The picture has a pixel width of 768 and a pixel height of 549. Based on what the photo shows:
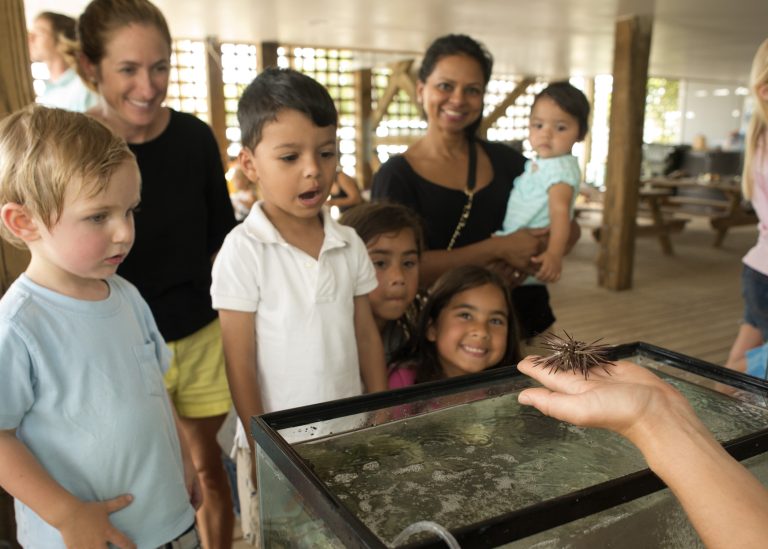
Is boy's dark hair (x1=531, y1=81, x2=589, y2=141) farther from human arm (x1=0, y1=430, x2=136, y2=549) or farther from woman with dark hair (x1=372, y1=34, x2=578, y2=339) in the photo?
human arm (x1=0, y1=430, x2=136, y2=549)

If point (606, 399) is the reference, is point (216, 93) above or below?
above

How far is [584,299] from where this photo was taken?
5.37 meters

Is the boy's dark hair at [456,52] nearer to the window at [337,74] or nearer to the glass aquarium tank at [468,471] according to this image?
the glass aquarium tank at [468,471]

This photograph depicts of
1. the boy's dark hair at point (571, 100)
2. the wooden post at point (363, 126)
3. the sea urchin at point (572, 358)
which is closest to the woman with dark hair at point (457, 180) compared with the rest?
the boy's dark hair at point (571, 100)

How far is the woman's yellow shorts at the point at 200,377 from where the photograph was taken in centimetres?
161

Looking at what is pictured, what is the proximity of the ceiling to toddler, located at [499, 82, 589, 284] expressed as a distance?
11.2ft

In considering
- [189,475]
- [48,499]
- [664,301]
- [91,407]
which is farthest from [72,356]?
[664,301]

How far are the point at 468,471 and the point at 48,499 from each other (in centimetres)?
67

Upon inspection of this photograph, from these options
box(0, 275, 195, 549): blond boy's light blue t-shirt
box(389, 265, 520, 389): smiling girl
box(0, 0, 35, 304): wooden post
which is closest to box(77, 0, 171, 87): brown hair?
box(0, 0, 35, 304): wooden post

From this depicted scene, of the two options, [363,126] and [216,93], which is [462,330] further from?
[363,126]

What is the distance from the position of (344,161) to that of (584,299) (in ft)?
20.8

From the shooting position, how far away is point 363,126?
9.80m

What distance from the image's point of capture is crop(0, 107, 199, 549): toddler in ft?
3.17

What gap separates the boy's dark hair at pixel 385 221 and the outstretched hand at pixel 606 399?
0.96 meters
